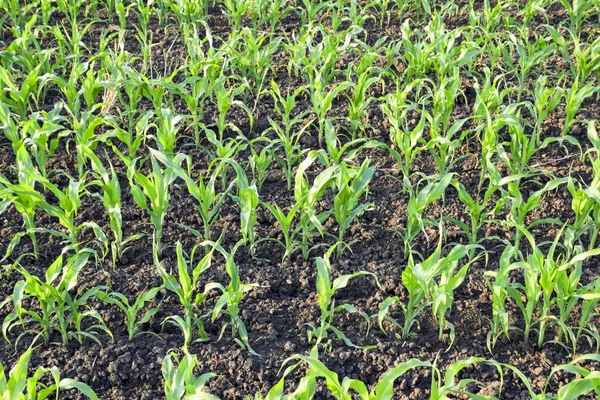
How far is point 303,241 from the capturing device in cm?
345

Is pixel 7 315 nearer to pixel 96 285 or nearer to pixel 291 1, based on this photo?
pixel 96 285

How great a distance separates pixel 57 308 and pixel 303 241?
110 centimetres

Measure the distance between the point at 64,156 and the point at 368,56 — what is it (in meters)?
1.88

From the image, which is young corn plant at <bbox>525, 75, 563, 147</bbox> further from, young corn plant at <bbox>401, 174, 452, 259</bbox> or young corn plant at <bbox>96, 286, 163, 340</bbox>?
young corn plant at <bbox>96, 286, 163, 340</bbox>

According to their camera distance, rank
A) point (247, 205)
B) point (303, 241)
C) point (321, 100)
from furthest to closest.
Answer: point (321, 100) < point (303, 241) < point (247, 205)

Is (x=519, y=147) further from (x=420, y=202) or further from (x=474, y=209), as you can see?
(x=420, y=202)

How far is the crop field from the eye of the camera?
9.45 ft

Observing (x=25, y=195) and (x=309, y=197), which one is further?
(x=309, y=197)

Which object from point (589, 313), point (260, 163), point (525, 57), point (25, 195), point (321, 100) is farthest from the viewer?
point (525, 57)

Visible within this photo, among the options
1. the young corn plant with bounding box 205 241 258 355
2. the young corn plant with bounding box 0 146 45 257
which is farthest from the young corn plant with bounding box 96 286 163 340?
the young corn plant with bounding box 0 146 45 257

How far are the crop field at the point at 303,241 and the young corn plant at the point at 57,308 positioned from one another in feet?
0.04

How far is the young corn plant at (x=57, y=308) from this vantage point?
9.27ft

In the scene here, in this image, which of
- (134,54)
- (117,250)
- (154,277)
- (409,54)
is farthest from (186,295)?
(134,54)

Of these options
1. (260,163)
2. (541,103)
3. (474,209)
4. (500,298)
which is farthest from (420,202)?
(541,103)
